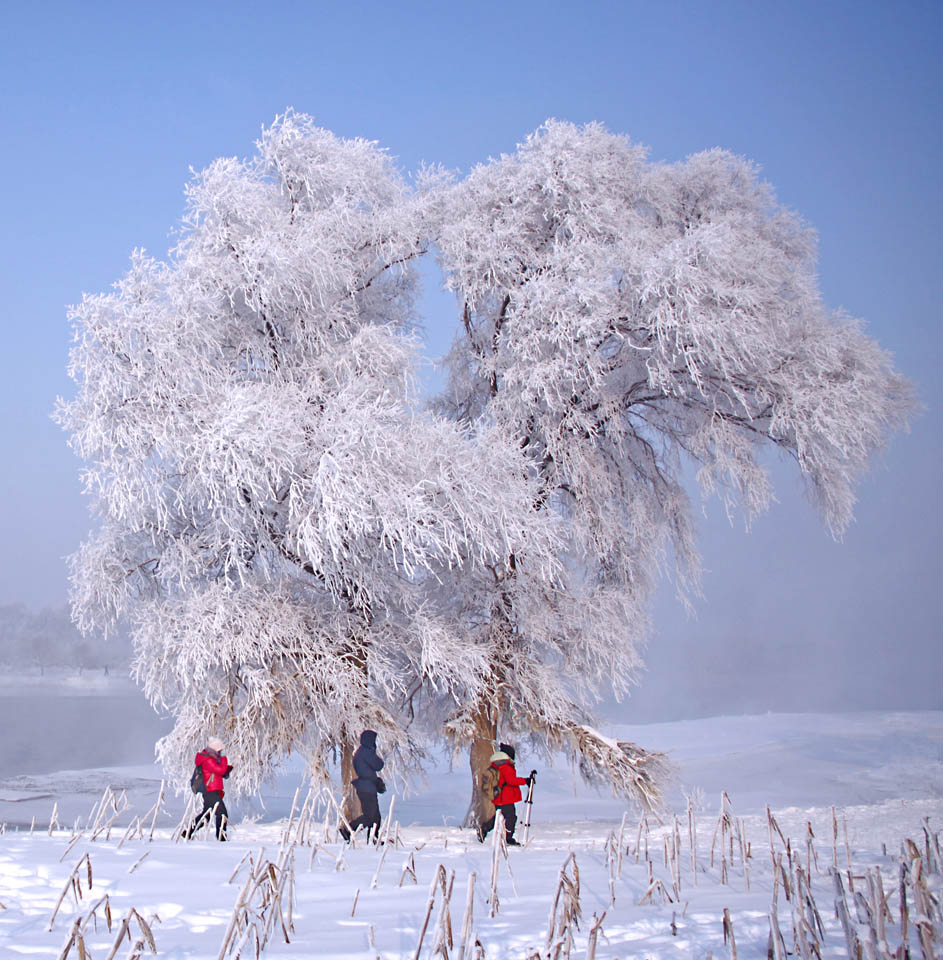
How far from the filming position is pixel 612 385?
1376 cm

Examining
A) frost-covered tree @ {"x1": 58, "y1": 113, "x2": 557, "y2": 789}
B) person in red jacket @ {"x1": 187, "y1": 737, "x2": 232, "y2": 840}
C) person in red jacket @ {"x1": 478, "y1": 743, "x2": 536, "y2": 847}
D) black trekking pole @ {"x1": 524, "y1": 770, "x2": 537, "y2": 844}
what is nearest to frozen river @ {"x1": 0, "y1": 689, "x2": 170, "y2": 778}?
frost-covered tree @ {"x1": 58, "y1": 113, "x2": 557, "y2": 789}

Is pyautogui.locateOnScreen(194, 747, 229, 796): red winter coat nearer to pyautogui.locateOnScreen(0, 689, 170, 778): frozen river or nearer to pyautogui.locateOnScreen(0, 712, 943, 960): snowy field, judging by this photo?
pyautogui.locateOnScreen(0, 712, 943, 960): snowy field

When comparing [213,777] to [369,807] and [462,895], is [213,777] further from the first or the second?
[462,895]

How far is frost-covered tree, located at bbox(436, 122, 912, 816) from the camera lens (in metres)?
12.3

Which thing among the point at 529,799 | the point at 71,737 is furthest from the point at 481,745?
the point at 71,737

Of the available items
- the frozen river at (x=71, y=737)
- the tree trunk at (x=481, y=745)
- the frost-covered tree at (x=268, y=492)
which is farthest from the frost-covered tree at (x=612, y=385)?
the frozen river at (x=71, y=737)

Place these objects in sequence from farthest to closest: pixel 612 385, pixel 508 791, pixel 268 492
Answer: pixel 612 385 → pixel 268 492 → pixel 508 791

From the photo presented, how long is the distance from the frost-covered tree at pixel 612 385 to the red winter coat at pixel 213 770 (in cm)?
408

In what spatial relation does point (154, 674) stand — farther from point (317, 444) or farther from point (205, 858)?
point (205, 858)

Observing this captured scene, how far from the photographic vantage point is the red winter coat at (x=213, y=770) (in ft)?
29.7

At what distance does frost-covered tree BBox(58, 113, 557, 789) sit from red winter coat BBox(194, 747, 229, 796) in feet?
5.78

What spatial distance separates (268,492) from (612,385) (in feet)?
19.7

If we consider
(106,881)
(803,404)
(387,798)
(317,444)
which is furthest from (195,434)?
(387,798)

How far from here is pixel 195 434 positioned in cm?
1062
